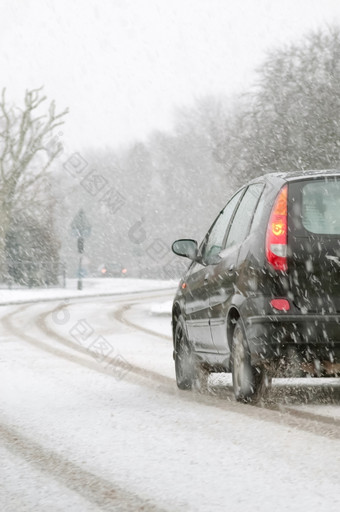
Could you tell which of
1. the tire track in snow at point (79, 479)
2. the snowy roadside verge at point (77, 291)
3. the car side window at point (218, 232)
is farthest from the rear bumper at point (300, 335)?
the snowy roadside verge at point (77, 291)

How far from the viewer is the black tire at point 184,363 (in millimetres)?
9625

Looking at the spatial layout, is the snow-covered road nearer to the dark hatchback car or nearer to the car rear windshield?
the dark hatchback car

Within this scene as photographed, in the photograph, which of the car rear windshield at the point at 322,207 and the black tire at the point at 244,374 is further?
the black tire at the point at 244,374

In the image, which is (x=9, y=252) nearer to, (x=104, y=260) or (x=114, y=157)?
(x=104, y=260)

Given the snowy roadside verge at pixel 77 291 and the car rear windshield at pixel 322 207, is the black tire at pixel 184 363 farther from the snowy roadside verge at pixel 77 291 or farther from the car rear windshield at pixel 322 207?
the snowy roadside verge at pixel 77 291

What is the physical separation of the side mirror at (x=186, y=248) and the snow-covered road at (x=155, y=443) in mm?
1186

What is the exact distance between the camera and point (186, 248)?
9.40m

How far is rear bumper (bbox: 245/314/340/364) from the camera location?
746cm

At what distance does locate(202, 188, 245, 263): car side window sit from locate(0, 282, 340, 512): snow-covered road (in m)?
1.19

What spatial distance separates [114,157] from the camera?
3893 inches

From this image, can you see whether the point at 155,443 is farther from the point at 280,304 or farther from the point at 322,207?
the point at 322,207

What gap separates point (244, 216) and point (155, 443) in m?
2.54

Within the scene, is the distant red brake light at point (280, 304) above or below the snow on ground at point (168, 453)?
above

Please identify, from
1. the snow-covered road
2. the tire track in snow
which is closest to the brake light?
the snow-covered road
